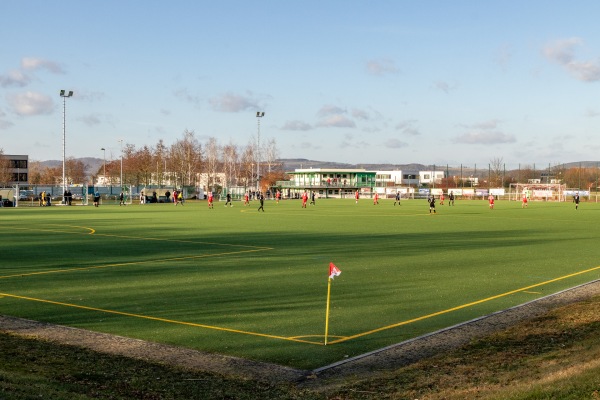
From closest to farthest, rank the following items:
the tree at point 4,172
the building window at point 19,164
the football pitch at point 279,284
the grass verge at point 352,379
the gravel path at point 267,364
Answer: the grass verge at point 352,379
the gravel path at point 267,364
the football pitch at point 279,284
the tree at point 4,172
the building window at point 19,164

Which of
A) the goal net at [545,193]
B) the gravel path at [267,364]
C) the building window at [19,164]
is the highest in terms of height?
the building window at [19,164]

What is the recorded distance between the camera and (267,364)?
10.1 meters

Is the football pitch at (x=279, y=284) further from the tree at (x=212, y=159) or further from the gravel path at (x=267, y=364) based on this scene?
the tree at (x=212, y=159)

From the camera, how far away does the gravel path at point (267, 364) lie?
9.67m

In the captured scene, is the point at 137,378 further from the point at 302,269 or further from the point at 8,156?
the point at 8,156

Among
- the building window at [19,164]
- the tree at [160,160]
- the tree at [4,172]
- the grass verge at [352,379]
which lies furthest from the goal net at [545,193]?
the building window at [19,164]

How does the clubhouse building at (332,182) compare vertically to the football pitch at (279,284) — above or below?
above

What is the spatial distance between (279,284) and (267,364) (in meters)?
7.64

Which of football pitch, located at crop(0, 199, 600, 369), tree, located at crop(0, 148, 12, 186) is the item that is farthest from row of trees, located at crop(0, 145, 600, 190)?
football pitch, located at crop(0, 199, 600, 369)

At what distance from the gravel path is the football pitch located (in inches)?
14.6

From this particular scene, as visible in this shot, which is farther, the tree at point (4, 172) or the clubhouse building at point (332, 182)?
the clubhouse building at point (332, 182)

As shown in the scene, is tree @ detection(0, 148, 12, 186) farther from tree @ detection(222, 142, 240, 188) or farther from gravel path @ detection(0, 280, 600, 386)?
gravel path @ detection(0, 280, 600, 386)

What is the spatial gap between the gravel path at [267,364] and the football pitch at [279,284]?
0.37m

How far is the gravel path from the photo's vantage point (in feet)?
31.7
